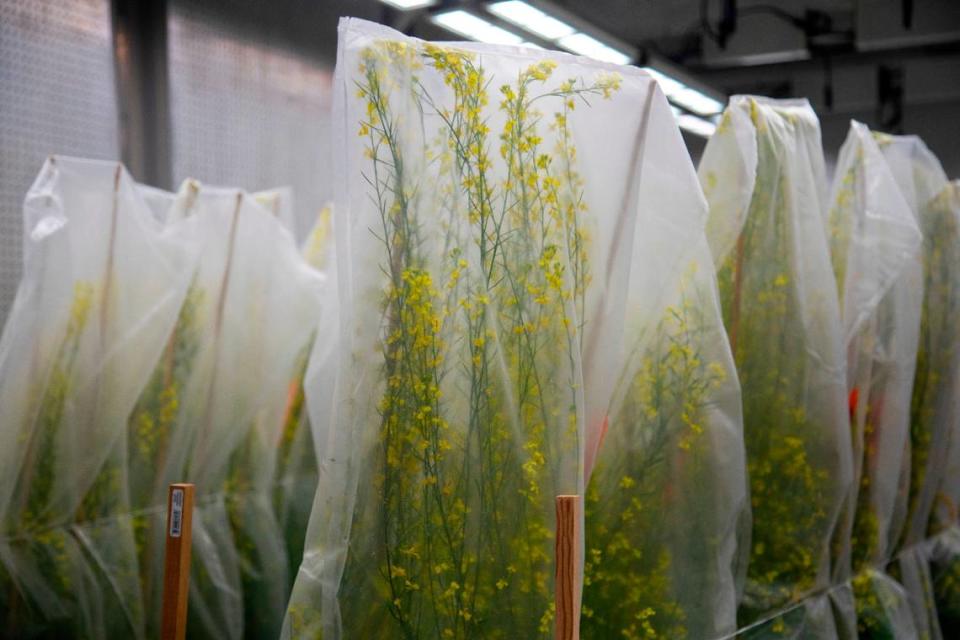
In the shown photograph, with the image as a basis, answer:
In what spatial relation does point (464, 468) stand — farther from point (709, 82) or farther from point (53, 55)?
point (53, 55)

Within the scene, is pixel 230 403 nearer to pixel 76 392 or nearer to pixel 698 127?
pixel 76 392

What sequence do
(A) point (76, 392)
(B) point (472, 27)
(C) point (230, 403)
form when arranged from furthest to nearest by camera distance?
(C) point (230, 403) < (B) point (472, 27) < (A) point (76, 392)

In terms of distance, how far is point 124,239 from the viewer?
209 centimetres

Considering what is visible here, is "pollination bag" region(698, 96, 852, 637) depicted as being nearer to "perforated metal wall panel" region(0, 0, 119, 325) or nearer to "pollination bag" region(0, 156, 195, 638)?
"pollination bag" region(0, 156, 195, 638)

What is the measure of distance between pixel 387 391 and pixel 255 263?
45.5 inches

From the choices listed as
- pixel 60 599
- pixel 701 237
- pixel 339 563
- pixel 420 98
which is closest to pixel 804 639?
pixel 701 237

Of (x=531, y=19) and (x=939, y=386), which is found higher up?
(x=531, y=19)

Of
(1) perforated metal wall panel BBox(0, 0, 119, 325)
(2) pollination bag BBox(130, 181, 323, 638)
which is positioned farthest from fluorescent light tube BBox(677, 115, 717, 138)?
(1) perforated metal wall panel BBox(0, 0, 119, 325)

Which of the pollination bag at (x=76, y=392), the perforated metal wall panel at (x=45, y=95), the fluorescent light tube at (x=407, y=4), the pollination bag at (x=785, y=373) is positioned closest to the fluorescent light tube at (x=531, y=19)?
the fluorescent light tube at (x=407, y=4)

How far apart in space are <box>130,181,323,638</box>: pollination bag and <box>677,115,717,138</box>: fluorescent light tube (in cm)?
100

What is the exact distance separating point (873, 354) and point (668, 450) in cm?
73

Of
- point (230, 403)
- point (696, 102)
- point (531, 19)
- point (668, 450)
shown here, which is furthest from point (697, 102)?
point (230, 403)

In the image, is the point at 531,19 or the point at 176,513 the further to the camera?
the point at 531,19

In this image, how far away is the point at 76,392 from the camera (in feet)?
6.55
